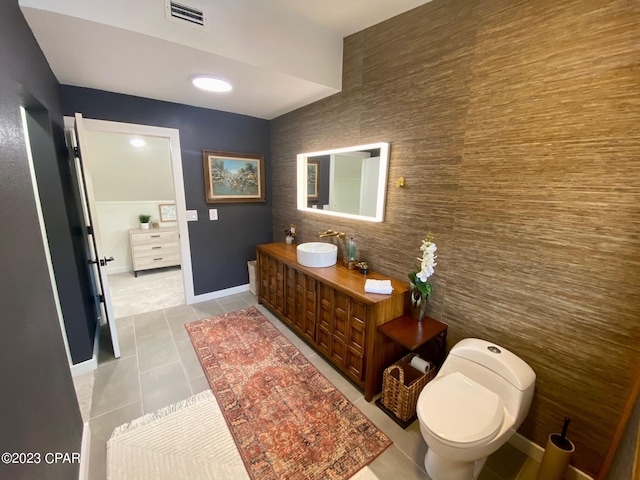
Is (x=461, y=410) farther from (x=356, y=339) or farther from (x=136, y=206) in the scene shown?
(x=136, y=206)

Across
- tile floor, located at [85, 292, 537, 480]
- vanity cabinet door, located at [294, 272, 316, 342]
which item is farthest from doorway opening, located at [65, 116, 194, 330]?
vanity cabinet door, located at [294, 272, 316, 342]

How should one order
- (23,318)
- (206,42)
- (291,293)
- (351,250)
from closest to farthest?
(23,318), (206,42), (351,250), (291,293)

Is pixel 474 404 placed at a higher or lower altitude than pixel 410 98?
lower

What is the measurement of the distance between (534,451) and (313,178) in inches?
104

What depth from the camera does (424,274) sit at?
167 centimetres

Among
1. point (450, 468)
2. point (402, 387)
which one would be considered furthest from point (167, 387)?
point (450, 468)

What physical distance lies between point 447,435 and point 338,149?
215 centimetres

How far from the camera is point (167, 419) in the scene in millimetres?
1669

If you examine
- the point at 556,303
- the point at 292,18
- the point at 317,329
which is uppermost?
the point at 292,18

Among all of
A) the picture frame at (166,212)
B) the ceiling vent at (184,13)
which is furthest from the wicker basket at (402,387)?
the picture frame at (166,212)

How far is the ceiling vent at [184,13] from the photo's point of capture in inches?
57.8

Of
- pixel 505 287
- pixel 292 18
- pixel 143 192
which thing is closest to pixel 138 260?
pixel 143 192

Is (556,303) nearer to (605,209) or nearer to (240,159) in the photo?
(605,209)

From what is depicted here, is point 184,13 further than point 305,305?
No
